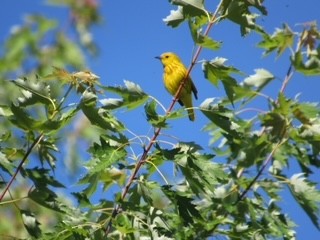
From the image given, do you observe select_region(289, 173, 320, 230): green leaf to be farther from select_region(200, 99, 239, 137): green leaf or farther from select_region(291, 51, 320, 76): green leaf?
select_region(200, 99, 239, 137): green leaf

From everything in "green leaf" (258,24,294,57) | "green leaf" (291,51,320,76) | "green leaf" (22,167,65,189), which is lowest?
"green leaf" (22,167,65,189)

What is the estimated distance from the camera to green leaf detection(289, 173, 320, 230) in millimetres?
3635

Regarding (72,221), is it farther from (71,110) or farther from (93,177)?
(71,110)

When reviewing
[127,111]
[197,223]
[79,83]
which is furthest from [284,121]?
[79,83]

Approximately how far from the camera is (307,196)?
3.67 m

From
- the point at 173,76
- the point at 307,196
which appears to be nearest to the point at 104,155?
the point at 307,196

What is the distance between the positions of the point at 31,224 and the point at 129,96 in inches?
32.8

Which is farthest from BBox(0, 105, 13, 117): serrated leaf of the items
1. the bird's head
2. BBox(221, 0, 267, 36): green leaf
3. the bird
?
the bird's head

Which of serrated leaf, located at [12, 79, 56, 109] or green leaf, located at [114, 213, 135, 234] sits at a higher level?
serrated leaf, located at [12, 79, 56, 109]

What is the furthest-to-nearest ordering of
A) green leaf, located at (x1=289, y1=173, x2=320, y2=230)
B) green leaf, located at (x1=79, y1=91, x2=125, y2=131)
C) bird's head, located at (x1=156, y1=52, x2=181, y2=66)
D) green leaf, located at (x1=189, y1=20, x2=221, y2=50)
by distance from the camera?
bird's head, located at (x1=156, y1=52, x2=181, y2=66), green leaf, located at (x1=289, y1=173, x2=320, y2=230), green leaf, located at (x1=189, y1=20, x2=221, y2=50), green leaf, located at (x1=79, y1=91, x2=125, y2=131)

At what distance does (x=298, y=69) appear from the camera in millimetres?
3861

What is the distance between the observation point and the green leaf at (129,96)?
2905mm

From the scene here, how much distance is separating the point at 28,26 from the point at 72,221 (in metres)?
1.26

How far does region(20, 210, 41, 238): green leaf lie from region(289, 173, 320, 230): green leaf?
165 cm
